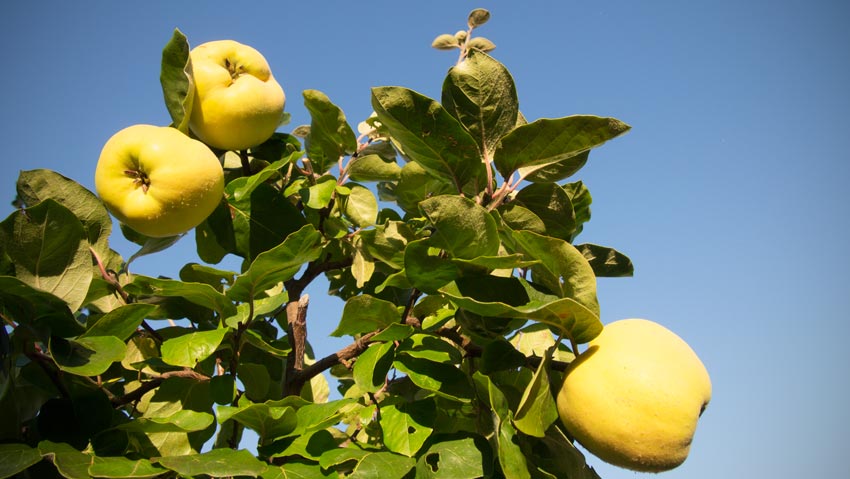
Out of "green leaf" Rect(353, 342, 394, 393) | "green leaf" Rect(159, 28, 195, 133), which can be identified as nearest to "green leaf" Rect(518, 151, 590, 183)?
"green leaf" Rect(353, 342, 394, 393)

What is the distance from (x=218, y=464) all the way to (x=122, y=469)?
0.60 feet

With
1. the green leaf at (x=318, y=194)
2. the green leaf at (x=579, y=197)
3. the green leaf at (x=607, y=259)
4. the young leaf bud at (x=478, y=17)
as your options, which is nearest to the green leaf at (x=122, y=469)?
the green leaf at (x=318, y=194)

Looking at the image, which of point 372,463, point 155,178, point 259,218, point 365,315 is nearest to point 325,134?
point 259,218

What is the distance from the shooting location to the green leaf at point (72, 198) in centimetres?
154

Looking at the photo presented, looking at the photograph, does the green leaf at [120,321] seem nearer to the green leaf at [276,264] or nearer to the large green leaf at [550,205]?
the green leaf at [276,264]

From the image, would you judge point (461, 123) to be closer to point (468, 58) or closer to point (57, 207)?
point (468, 58)

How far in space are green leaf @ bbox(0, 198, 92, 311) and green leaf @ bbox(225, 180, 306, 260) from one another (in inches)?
16.4

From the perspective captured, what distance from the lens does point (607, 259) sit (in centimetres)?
179

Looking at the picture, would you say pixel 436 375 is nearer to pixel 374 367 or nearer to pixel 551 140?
pixel 374 367

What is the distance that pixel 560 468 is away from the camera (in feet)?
5.21

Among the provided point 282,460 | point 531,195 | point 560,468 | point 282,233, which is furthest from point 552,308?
point 282,233

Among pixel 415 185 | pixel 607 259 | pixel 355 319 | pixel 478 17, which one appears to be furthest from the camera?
pixel 478 17

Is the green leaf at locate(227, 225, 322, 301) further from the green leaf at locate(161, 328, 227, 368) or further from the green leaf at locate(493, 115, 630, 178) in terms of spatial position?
the green leaf at locate(493, 115, 630, 178)

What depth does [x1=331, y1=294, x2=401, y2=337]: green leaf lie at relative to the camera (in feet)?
4.92
